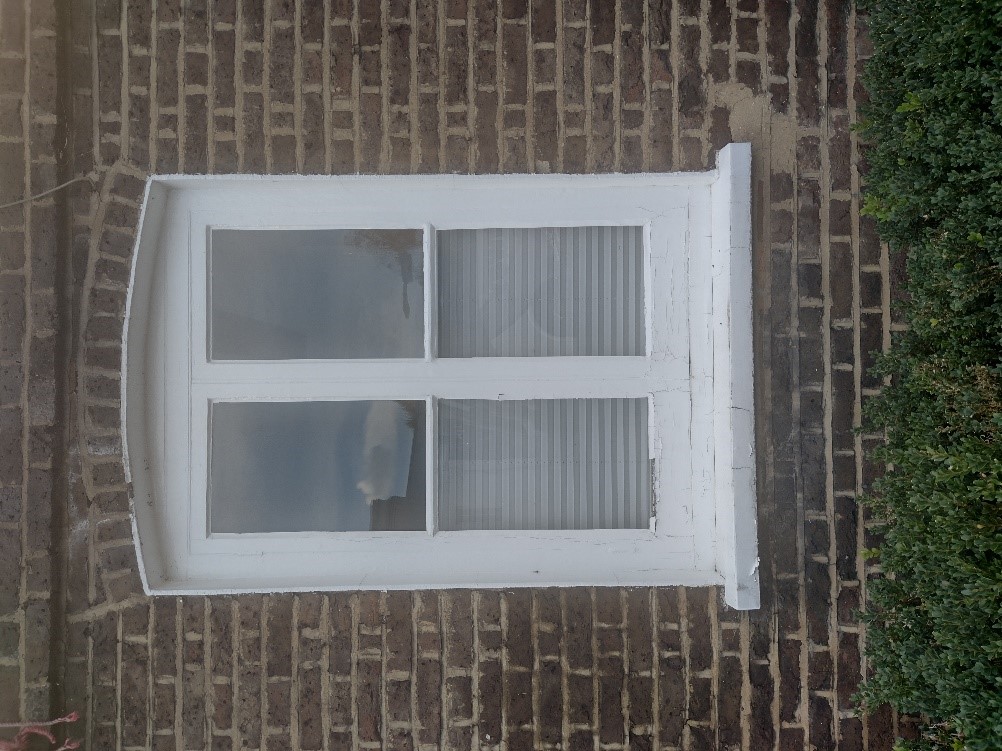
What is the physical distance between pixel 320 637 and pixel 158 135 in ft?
7.85

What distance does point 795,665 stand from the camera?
326 centimetres

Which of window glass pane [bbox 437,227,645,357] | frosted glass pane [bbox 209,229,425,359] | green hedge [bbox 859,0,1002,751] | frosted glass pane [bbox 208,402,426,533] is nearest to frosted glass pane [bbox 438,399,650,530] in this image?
frosted glass pane [bbox 208,402,426,533]

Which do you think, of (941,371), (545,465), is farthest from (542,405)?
(941,371)

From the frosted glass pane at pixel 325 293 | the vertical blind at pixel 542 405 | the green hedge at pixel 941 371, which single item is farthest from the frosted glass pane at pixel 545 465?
the green hedge at pixel 941 371

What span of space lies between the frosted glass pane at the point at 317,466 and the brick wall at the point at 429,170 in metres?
0.40

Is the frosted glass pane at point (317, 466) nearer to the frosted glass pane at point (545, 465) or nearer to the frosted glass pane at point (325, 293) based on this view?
the frosted glass pane at point (545, 465)

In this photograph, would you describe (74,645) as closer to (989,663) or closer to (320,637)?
(320,637)

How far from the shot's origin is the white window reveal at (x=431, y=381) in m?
3.40

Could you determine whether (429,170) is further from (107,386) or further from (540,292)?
(107,386)

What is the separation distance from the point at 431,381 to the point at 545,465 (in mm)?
688

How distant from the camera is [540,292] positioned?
3500mm

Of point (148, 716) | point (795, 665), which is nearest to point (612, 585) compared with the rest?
point (795, 665)

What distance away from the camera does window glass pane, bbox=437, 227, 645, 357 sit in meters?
3.48

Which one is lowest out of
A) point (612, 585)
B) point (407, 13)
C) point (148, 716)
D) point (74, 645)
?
point (148, 716)
